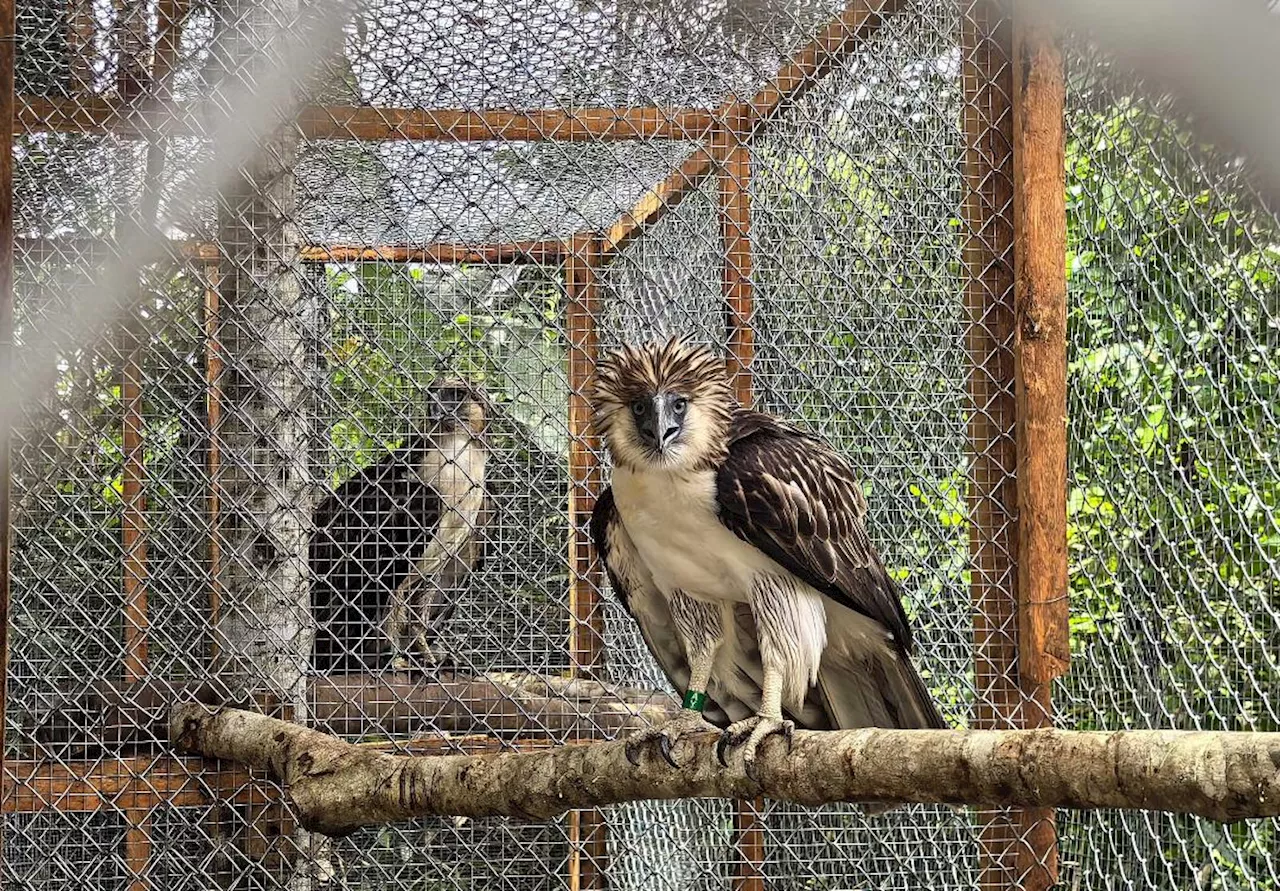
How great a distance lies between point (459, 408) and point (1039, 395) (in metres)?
1.78

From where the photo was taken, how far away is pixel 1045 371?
3359mm

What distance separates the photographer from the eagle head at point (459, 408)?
3.80m

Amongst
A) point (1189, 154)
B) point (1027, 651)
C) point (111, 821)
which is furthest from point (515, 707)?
point (1189, 154)

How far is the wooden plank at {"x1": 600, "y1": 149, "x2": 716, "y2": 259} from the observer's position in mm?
3617

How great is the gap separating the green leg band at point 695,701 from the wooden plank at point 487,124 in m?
1.55

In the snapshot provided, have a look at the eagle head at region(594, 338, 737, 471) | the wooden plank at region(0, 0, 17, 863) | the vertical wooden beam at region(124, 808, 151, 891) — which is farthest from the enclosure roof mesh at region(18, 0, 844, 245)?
the wooden plank at region(0, 0, 17, 863)

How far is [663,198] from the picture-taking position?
12.3 ft

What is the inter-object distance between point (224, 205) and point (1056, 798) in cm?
255

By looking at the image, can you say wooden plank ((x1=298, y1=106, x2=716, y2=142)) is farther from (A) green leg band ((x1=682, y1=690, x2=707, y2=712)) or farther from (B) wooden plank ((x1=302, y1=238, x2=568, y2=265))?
(A) green leg band ((x1=682, y1=690, x2=707, y2=712))

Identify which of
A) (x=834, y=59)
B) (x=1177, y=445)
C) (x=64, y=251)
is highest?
(x=834, y=59)

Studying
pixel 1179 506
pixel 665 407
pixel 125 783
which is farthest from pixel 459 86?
pixel 1179 506

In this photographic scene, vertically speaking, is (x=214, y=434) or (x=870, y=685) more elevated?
(x=214, y=434)

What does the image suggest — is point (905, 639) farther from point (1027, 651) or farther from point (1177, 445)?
point (1177, 445)

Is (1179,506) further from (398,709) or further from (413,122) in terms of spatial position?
(413,122)
